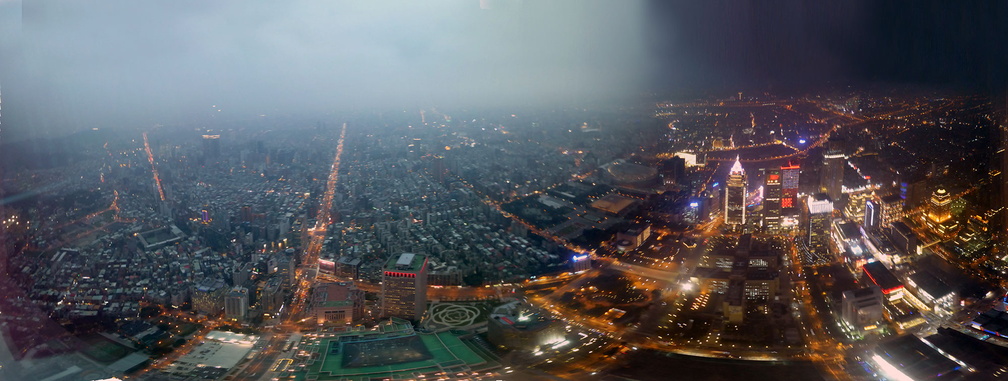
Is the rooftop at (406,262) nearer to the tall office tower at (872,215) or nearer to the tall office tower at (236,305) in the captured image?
the tall office tower at (236,305)

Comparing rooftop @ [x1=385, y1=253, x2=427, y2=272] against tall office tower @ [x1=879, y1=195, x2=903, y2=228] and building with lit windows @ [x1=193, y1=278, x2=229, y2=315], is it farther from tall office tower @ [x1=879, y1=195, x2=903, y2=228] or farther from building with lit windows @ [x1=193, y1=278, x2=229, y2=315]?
tall office tower @ [x1=879, y1=195, x2=903, y2=228]

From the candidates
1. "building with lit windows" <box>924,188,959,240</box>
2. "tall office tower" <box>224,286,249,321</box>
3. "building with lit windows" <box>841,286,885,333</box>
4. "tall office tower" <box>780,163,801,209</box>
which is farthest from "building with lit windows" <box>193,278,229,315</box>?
"building with lit windows" <box>924,188,959,240</box>

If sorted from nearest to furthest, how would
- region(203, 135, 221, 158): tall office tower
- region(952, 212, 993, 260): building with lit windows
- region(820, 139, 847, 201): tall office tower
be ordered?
region(952, 212, 993, 260): building with lit windows < region(203, 135, 221, 158): tall office tower < region(820, 139, 847, 201): tall office tower

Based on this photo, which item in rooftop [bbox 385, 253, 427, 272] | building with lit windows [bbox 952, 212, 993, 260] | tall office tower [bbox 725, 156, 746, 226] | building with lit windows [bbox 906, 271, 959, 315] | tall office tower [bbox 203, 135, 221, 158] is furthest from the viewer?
tall office tower [bbox 725, 156, 746, 226]

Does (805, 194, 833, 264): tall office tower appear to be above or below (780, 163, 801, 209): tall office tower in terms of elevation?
below

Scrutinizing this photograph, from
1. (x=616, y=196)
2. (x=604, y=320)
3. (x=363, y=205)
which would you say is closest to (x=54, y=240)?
(x=363, y=205)

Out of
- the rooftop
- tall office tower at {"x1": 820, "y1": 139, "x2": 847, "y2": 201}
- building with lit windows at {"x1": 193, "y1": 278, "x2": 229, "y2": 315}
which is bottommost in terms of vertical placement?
building with lit windows at {"x1": 193, "y1": 278, "x2": 229, "y2": 315}

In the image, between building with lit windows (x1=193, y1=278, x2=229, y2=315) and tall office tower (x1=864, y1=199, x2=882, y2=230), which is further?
tall office tower (x1=864, y1=199, x2=882, y2=230)
